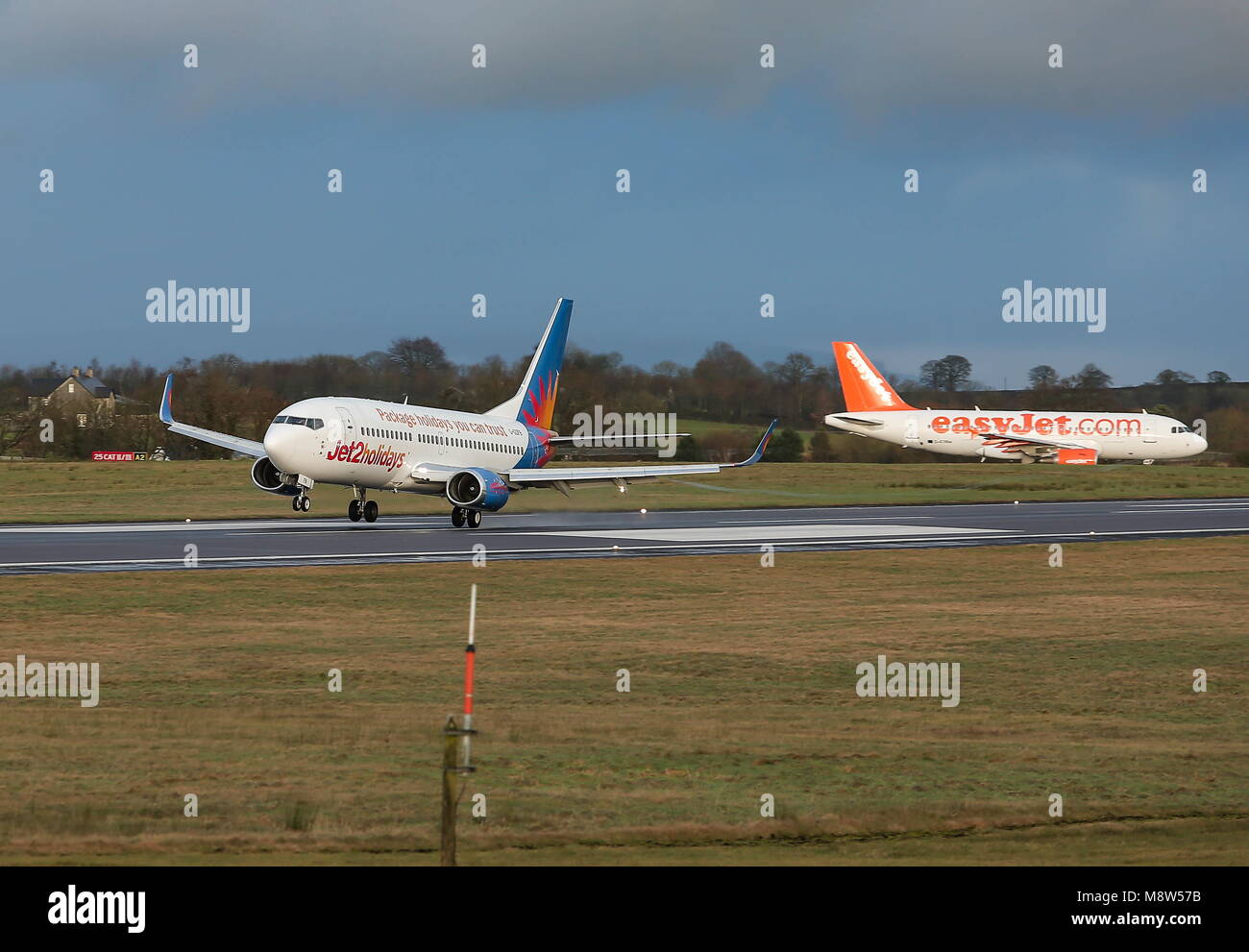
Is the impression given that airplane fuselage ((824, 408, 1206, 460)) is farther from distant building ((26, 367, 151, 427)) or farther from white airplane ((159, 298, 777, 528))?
distant building ((26, 367, 151, 427))

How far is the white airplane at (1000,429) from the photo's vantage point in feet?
352

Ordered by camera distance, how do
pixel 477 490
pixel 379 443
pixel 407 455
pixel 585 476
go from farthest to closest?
pixel 585 476
pixel 477 490
pixel 407 455
pixel 379 443

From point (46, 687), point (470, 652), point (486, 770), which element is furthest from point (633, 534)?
point (470, 652)

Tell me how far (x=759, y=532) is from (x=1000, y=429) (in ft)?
174

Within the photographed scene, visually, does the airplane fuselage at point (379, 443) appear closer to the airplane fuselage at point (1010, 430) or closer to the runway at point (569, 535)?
the runway at point (569, 535)

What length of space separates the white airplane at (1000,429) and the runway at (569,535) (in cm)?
2943

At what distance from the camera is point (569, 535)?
187ft

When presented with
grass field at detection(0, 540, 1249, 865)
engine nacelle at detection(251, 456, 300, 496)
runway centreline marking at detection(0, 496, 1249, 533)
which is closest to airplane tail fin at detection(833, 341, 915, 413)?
runway centreline marking at detection(0, 496, 1249, 533)

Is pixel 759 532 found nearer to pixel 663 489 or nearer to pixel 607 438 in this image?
pixel 607 438

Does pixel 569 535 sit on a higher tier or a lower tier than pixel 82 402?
lower

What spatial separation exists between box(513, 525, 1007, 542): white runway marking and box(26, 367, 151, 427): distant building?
179 feet

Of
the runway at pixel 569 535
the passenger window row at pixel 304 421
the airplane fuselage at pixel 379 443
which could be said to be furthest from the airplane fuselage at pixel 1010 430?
the passenger window row at pixel 304 421

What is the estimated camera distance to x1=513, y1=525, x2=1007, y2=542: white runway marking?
184 feet

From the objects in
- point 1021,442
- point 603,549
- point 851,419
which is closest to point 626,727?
point 603,549
